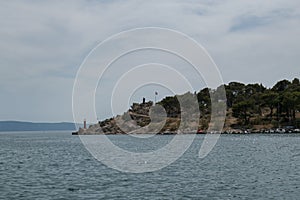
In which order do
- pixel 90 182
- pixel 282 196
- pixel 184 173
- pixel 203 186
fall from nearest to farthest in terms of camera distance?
pixel 282 196, pixel 203 186, pixel 90 182, pixel 184 173

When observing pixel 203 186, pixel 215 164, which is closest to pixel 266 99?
pixel 215 164

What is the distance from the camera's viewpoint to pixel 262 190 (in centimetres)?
3556

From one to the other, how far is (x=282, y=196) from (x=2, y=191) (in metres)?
21.5

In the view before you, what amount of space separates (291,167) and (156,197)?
2440cm

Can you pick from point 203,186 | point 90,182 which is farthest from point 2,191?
point 203,186

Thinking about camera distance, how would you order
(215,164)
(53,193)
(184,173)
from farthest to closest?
(215,164), (184,173), (53,193)

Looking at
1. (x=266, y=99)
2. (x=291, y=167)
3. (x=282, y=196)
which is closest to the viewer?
(x=282, y=196)

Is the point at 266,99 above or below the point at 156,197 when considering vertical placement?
above

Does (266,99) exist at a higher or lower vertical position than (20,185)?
higher

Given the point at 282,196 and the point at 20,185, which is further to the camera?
the point at 20,185

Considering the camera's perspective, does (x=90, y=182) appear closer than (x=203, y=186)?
No

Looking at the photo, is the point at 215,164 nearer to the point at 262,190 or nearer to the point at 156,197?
the point at 262,190

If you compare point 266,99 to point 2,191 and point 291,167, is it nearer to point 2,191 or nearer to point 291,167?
point 291,167

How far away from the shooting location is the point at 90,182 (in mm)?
40688
